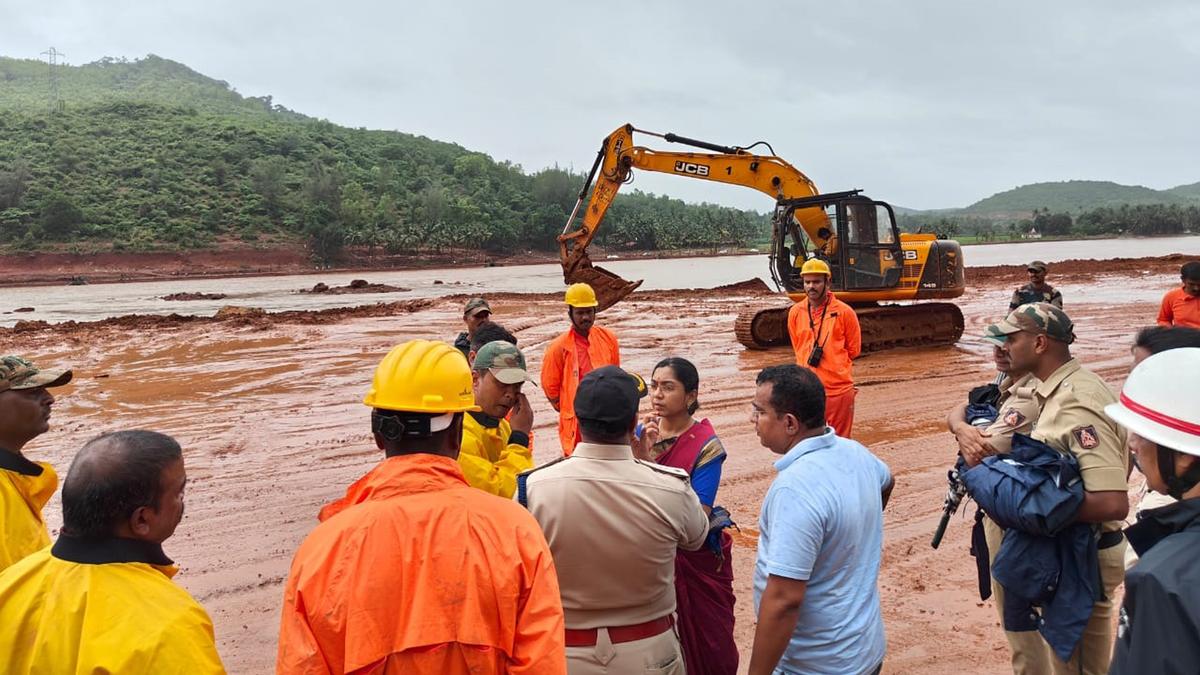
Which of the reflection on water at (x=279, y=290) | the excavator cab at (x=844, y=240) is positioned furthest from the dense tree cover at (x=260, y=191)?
the excavator cab at (x=844, y=240)

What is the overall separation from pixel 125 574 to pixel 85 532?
0.14 metres

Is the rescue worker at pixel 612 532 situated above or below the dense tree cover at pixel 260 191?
below

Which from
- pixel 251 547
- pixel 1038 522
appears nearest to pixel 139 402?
pixel 251 547

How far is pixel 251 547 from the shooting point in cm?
623

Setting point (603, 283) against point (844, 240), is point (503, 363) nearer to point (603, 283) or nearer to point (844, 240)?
point (844, 240)

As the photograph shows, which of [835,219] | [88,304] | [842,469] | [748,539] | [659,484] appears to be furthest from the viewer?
[88,304]

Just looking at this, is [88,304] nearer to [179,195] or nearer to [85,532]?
[85,532]

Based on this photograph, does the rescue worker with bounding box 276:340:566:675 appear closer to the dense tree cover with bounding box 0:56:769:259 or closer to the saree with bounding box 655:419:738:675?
the saree with bounding box 655:419:738:675

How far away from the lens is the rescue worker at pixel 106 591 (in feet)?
5.63

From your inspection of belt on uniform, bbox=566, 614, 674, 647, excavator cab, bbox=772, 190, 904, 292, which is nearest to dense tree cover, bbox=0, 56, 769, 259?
excavator cab, bbox=772, 190, 904, 292

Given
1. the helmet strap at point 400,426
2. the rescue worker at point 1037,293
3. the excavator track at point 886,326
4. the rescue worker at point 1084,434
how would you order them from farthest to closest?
1. the excavator track at point 886,326
2. the rescue worker at point 1037,293
3. the rescue worker at point 1084,434
4. the helmet strap at point 400,426

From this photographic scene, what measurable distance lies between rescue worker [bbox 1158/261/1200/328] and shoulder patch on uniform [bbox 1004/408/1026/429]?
5168 mm

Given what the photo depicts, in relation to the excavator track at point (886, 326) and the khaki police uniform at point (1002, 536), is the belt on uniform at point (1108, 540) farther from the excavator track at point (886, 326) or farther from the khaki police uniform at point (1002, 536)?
the excavator track at point (886, 326)

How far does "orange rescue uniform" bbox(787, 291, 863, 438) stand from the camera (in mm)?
6480
